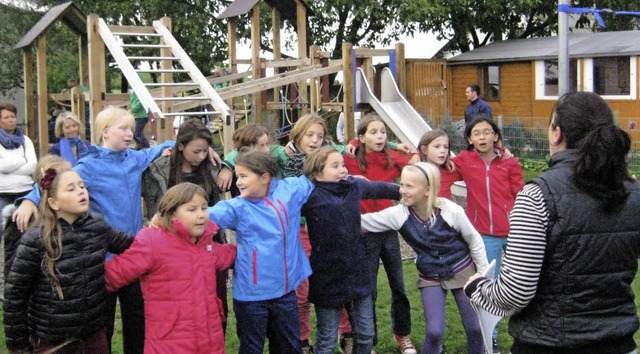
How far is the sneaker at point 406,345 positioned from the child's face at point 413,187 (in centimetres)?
131

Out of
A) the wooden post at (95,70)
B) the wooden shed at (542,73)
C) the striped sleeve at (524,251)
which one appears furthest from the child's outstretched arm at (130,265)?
the wooden shed at (542,73)

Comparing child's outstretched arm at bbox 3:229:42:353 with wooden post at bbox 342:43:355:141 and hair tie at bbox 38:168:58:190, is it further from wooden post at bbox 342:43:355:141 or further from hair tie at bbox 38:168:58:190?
wooden post at bbox 342:43:355:141

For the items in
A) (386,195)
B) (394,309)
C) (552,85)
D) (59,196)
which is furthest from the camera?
(552,85)

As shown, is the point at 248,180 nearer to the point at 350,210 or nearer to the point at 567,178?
the point at 350,210

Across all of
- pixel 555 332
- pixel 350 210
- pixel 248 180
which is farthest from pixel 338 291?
pixel 555 332

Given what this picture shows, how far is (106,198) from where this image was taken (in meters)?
4.79

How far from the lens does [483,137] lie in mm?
5906

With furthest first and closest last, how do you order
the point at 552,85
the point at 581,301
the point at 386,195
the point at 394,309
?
the point at 552,85 → the point at 394,309 → the point at 386,195 → the point at 581,301

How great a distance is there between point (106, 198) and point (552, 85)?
70.5 ft

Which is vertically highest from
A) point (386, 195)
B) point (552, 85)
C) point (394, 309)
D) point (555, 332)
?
point (552, 85)

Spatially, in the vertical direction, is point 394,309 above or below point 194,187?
below

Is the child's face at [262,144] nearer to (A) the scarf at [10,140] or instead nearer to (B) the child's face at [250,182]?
(B) the child's face at [250,182]

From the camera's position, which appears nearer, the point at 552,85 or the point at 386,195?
the point at 386,195

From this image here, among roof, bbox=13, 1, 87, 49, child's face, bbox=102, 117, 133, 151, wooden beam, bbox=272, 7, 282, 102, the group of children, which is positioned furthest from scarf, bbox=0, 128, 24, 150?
wooden beam, bbox=272, 7, 282, 102
